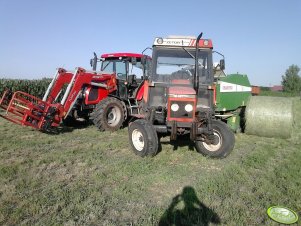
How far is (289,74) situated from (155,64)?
8127 centimetres

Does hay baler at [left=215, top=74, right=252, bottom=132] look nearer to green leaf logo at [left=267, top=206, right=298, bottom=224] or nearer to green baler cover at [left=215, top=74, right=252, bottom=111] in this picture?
green baler cover at [left=215, top=74, right=252, bottom=111]

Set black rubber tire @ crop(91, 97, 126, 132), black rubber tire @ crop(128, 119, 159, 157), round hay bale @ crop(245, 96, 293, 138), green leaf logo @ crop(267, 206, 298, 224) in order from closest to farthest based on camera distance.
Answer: green leaf logo @ crop(267, 206, 298, 224) < black rubber tire @ crop(128, 119, 159, 157) < round hay bale @ crop(245, 96, 293, 138) < black rubber tire @ crop(91, 97, 126, 132)

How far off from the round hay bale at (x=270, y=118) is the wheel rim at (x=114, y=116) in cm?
355

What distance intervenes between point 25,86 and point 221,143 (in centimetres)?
1452

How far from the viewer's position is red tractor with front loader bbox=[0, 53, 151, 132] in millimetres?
7266

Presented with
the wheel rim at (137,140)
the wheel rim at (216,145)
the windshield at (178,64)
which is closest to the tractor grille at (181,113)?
the wheel rim at (216,145)

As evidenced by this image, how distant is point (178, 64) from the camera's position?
645cm

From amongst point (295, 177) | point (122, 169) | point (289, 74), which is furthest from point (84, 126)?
point (289, 74)

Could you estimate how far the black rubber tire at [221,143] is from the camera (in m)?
5.62

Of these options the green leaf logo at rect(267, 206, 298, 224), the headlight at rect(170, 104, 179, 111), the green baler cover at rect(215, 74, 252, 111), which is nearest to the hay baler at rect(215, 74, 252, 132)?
the green baler cover at rect(215, 74, 252, 111)

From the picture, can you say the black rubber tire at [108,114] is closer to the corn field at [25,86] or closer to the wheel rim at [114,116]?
the wheel rim at [114,116]

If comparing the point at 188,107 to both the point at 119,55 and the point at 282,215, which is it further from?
the point at 119,55

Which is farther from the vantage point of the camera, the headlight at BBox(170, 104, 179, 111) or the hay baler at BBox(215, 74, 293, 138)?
the hay baler at BBox(215, 74, 293, 138)

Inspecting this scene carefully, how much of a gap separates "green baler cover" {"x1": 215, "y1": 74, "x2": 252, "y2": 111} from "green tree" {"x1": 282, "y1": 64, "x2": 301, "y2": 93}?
228ft
